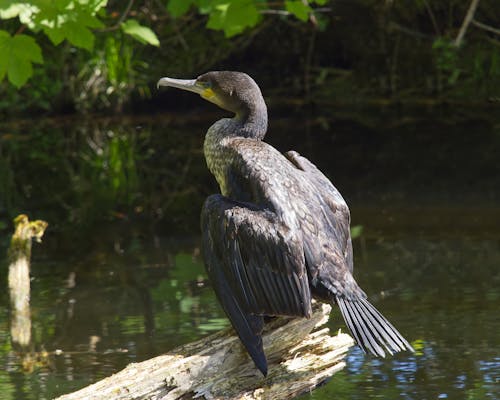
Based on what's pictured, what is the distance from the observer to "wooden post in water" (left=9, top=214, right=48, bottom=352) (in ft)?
17.5

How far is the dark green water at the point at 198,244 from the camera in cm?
457

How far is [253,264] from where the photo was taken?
3.50 metres

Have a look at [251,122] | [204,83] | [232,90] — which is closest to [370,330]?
[251,122]

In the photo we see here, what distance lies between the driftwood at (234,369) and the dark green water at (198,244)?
28.1 inches

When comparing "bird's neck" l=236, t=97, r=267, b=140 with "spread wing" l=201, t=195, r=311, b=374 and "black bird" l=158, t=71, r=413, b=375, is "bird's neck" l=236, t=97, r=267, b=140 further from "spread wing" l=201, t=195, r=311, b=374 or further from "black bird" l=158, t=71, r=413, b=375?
"spread wing" l=201, t=195, r=311, b=374

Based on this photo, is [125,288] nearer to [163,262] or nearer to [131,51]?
[163,262]

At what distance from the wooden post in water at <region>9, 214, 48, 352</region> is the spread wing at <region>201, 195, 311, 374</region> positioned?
6.41 ft

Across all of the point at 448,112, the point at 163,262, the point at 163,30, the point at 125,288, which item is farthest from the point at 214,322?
the point at 163,30

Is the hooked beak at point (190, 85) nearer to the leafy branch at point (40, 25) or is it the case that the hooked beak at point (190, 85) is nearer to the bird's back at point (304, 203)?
the bird's back at point (304, 203)

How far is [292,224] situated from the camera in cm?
351

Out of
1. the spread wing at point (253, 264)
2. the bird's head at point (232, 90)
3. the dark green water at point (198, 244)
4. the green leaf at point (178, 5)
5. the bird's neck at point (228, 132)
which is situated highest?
the green leaf at point (178, 5)

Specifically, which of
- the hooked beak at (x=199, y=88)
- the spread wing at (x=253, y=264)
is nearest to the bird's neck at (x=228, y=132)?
the hooked beak at (x=199, y=88)

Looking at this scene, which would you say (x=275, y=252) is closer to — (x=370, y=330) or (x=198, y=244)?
(x=370, y=330)

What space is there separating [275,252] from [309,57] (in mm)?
11031
